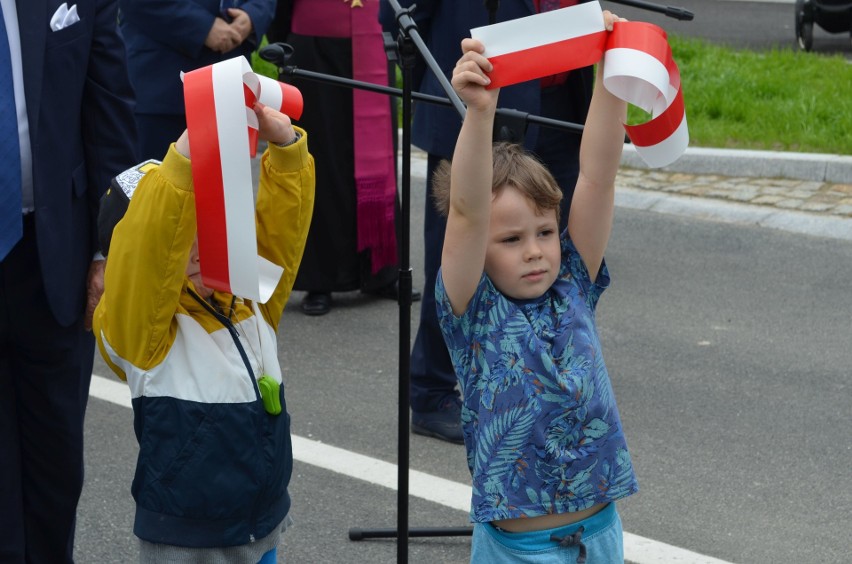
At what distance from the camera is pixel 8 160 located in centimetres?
271

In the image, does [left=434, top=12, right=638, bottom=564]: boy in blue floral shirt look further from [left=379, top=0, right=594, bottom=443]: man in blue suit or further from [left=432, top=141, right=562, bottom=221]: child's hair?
[left=379, top=0, right=594, bottom=443]: man in blue suit

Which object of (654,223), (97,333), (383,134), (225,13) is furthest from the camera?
(654,223)

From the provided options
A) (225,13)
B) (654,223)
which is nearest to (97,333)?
(225,13)

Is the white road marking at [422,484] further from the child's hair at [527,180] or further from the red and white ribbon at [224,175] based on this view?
the red and white ribbon at [224,175]

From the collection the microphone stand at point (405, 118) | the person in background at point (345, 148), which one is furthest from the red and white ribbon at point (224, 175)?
the person in background at point (345, 148)

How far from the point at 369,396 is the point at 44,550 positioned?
1935mm

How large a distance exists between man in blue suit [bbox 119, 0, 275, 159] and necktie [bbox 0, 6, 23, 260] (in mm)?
2637

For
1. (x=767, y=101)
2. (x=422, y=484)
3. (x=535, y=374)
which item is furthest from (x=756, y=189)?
(x=535, y=374)

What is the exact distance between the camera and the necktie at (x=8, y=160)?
2697 mm

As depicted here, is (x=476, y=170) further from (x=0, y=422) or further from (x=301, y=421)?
(x=301, y=421)

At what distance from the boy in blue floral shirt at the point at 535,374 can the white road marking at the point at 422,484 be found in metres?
1.22

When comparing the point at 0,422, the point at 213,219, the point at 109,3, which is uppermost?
the point at 109,3

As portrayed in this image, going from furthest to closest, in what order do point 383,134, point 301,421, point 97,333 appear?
point 383,134 < point 301,421 < point 97,333

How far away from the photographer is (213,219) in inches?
93.3
